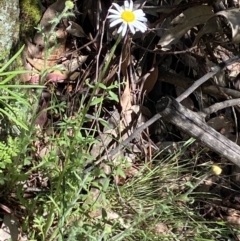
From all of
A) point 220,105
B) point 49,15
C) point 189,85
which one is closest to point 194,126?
point 220,105

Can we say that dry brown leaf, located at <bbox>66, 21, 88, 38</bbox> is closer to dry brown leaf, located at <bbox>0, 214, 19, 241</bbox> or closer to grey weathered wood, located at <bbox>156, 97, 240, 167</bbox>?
grey weathered wood, located at <bbox>156, 97, 240, 167</bbox>

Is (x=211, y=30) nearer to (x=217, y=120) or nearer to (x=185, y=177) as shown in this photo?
(x=217, y=120)

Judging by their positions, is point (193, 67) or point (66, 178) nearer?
point (66, 178)

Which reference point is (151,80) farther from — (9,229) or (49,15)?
(9,229)

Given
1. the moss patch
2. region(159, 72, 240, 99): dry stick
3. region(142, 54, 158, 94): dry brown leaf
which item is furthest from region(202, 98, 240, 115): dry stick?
the moss patch

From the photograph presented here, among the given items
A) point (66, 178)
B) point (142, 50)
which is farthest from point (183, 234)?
point (142, 50)

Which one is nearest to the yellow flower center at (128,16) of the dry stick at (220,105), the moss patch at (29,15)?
the dry stick at (220,105)
